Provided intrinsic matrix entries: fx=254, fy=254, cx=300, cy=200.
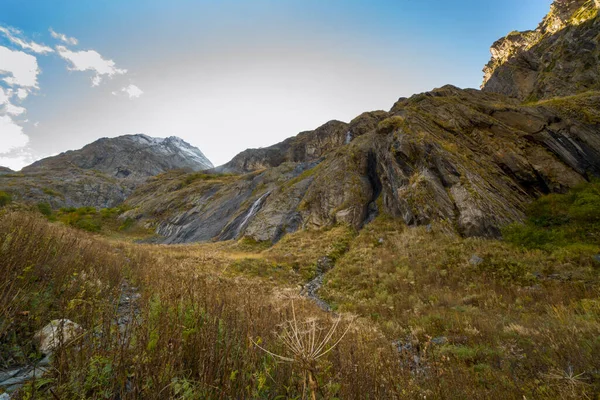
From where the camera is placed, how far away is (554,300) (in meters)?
8.09

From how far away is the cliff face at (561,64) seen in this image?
3447cm

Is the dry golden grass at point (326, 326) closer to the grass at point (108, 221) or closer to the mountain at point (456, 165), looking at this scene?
the mountain at point (456, 165)

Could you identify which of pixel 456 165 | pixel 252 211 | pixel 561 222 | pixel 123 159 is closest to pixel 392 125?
pixel 456 165

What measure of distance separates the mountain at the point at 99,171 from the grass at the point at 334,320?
3288 inches

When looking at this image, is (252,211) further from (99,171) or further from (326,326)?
(99,171)

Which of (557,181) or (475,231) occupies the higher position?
(557,181)

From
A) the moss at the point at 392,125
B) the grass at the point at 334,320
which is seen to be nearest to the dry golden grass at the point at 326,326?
the grass at the point at 334,320

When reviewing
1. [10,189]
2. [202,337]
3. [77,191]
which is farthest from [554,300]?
[77,191]

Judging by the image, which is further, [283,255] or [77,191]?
[77,191]

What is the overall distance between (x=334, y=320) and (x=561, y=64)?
5523 centimetres

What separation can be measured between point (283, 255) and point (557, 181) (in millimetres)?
20518

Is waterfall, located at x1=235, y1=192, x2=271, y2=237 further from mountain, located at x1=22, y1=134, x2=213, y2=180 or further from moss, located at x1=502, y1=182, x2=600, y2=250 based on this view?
mountain, located at x1=22, y1=134, x2=213, y2=180

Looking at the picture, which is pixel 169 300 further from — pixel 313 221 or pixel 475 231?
pixel 313 221

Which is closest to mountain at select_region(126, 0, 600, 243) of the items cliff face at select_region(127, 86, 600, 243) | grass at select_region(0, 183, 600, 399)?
cliff face at select_region(127, 86, 600, 243)
